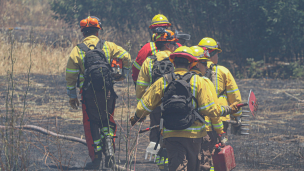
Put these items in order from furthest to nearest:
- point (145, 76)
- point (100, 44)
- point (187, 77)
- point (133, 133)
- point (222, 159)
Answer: point (133, 133) → point (100, 44) → point (145, 76) → point (222, 159) → point (187, 77)

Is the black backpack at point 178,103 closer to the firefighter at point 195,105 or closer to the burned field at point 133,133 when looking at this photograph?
the firefighter at point 195,105

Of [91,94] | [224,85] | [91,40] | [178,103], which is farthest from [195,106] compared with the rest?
[91,40]

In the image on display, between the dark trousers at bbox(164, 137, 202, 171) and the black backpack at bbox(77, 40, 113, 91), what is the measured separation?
1.80m

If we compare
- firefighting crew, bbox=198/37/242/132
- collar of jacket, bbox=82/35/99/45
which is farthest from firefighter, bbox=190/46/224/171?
collar of jacket, bbox=82/35/99/45

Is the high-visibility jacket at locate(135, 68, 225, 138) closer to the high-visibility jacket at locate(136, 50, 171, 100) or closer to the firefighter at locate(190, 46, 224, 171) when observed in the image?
the firefighter at locate(190, 46, 224, 171)

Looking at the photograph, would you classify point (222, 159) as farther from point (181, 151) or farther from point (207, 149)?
point (181, 151)

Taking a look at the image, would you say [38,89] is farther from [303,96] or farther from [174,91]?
[174,91]

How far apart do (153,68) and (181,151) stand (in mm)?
1430

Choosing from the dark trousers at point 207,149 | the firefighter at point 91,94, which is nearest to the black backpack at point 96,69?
the firefighter at point 91,94

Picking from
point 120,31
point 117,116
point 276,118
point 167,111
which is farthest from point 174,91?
point 120,31

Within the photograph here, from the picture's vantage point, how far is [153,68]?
5.04 metres

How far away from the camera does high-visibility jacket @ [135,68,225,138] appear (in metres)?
3.86

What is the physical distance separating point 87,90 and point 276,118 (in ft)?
16.6

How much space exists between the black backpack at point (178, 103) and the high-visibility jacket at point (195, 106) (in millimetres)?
74
